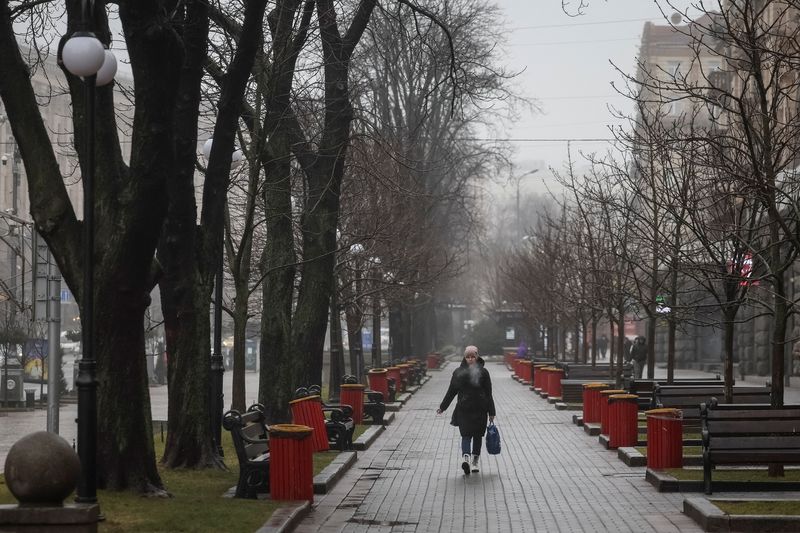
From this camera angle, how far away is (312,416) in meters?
19.3

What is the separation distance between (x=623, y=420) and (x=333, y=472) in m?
5.64

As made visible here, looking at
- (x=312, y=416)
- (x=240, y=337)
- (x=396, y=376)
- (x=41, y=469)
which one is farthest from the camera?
(x=396, y=376)

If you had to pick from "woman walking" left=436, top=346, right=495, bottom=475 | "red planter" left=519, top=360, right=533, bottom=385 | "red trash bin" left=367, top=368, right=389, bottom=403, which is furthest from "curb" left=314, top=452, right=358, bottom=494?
"red planter" left=519, top=360, right=533, bottom=385

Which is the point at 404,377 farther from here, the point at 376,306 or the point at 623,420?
the point at 623,420

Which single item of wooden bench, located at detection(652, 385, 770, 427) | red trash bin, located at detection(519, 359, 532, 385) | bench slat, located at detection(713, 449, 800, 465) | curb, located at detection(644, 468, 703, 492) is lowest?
red trash bin, located at detection(519, 359, 532, 385)

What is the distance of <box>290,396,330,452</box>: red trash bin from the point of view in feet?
61.4

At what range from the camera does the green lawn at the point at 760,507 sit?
489 inches

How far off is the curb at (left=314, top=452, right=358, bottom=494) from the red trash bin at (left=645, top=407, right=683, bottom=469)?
3.67m

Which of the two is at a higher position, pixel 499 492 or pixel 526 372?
pixel 499 492

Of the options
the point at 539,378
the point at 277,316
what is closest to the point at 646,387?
the point at 277,316

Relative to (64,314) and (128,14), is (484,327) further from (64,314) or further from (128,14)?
(128,14)

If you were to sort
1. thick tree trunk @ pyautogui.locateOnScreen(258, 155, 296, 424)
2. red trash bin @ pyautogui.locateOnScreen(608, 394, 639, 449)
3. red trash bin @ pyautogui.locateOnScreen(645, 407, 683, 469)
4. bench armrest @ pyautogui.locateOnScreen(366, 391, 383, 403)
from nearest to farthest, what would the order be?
red trash bin @ pyautogui.locateOnScreen(645, 407, 683, 469)
red trash bin @ pyautogui.locateOnScreen(608, 394, 639, 449)
thick tree trunk @ pyautogui.locateOnScreen(258, 155, 296, 424)
bench armrest @ pyautogui.locateOnScreen(366, 391, 383, 403)

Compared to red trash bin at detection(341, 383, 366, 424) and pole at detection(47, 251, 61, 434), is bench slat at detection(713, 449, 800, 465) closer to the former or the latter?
pole at detection(47, 251, 61, 434)

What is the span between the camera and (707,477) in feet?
47.3
